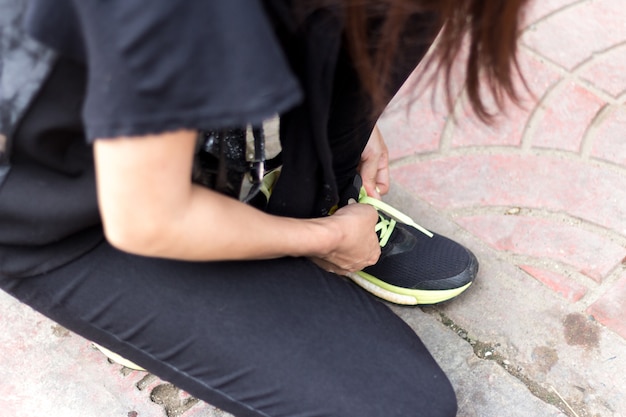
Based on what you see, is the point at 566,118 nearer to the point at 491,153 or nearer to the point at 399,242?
the point at 491,153

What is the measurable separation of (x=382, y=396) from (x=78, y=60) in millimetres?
615

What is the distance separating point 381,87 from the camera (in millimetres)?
873

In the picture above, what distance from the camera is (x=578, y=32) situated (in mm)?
1869

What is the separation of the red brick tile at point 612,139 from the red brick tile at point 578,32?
0.19 metres

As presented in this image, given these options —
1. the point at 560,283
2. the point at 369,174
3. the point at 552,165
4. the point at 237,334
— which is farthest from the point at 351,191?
the point at 552,165

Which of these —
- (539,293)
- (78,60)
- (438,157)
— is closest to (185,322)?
(78,60)

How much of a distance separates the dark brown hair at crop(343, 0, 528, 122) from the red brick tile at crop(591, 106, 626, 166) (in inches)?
34.3

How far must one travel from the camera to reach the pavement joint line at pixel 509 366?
4.11 feet

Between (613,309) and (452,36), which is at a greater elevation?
(452,36)

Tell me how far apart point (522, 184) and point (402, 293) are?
16.7 inches

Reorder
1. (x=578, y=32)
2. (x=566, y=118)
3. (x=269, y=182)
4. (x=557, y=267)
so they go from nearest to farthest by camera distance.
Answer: (x=269, y=182) → (x=557, y=267) → (x=566, y=118) → (x=578, y=32)

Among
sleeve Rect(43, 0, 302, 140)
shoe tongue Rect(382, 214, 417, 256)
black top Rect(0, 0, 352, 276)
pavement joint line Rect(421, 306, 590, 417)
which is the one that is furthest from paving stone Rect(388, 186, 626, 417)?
sleeve Rect(43, 0, 302, 140)

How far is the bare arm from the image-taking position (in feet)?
2.32

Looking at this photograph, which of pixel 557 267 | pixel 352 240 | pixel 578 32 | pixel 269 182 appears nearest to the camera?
pixel 352 240
